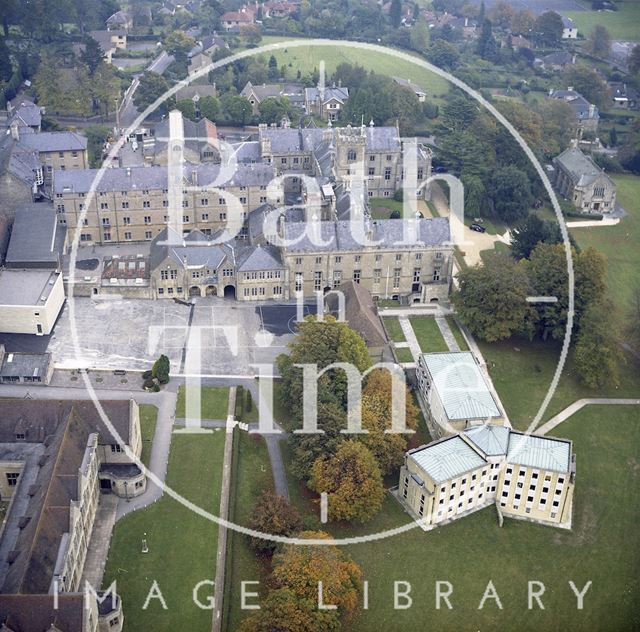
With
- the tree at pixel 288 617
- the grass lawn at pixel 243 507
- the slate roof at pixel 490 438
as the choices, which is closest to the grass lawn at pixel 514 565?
the tree at pixel 288 617

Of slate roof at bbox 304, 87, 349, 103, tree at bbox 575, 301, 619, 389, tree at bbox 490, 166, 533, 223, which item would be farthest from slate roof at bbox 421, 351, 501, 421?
slate roof at bbox 304, 87, 349, 103

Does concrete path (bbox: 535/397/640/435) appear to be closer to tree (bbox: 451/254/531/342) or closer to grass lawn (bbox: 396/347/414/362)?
tree (bbox: 451/254/531/342)

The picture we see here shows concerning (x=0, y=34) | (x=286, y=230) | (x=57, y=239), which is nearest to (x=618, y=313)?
(x=286, y=230)

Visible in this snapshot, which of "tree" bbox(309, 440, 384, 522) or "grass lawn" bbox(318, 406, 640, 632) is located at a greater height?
"tree" bbox(309, 440, 384, 522)

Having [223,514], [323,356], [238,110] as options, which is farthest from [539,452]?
[238,110]

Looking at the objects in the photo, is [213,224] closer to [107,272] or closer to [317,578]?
[107,272]
